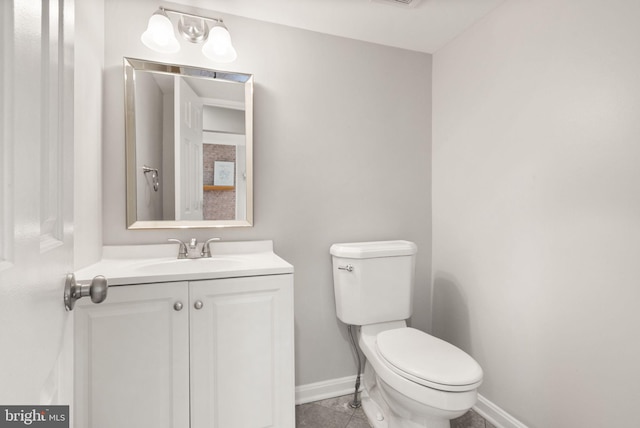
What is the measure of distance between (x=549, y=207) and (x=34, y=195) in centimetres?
168

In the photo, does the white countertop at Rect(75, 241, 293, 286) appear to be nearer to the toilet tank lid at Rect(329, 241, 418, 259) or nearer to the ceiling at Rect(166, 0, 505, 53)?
the toilet tank lid at Rect(329, 241, 418, 259)

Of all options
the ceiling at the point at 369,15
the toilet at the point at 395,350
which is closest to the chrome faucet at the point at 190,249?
the toilet at the point at 395,350

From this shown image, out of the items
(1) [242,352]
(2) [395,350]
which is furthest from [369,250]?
(1) [242,352]

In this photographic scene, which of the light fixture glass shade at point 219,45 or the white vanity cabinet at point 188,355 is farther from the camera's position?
the light fixture glass shade at point 219,45

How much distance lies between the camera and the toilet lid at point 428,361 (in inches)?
45.8

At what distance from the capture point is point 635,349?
3.55 feet

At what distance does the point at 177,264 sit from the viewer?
4.83 ft

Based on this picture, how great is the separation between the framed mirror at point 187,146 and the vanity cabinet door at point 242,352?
521 millimetres

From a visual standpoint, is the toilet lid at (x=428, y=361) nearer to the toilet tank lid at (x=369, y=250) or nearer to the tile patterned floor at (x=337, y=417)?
the toilet tank lid at (x=369, y=250)

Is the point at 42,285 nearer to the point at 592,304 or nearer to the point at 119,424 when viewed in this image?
the point at 119,424

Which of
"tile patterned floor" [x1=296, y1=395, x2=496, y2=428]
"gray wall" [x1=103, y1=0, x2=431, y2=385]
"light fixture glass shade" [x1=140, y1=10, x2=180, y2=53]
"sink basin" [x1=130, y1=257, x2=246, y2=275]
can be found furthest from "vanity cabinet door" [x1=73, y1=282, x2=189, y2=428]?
"light fixture glass shade" [x1=140, y1=10, x2=180, y2=53]

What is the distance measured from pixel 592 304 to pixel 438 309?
0.91 meters

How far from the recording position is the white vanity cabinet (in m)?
1.08

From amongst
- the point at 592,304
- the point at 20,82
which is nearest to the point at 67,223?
the point at 20,82
